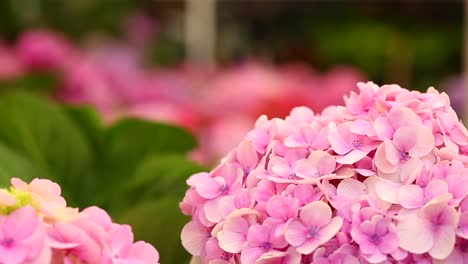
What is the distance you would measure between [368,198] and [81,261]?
5.2 inches

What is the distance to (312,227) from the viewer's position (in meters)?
0.47

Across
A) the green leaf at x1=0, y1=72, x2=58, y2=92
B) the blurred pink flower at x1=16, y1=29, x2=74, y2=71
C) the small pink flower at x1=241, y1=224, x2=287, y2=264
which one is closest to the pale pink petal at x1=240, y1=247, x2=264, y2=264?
the small pink flower at x1=241, y1=224, x2=287, y2=264

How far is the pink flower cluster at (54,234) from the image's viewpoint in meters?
0.41

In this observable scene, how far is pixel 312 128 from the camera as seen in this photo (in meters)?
0.52

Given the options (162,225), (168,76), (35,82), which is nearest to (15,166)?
(162,225)

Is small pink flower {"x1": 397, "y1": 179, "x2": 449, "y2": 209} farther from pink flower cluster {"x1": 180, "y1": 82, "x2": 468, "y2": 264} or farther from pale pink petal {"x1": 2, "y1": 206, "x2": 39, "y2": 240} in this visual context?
pale pink petal {"x1": 2, "y1": 206, "x2": 39, "y2": 240}

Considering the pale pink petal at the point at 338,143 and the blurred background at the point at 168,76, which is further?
the blurred background at the point at 168,76

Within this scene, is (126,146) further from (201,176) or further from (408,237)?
(408,237)

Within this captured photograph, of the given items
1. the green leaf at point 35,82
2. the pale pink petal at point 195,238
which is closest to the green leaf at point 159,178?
the pale pink petal at point 195,238

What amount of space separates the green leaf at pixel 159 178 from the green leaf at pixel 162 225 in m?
0.04

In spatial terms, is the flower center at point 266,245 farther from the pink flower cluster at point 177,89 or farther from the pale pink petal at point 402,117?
the pink flower cluster at point 177,89

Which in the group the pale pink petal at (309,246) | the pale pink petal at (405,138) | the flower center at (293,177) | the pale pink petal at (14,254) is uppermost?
the pale pink petal at (405,138)

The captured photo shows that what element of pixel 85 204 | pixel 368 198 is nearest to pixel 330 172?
pixel 368 198

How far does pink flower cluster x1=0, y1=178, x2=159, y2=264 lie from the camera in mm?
414
